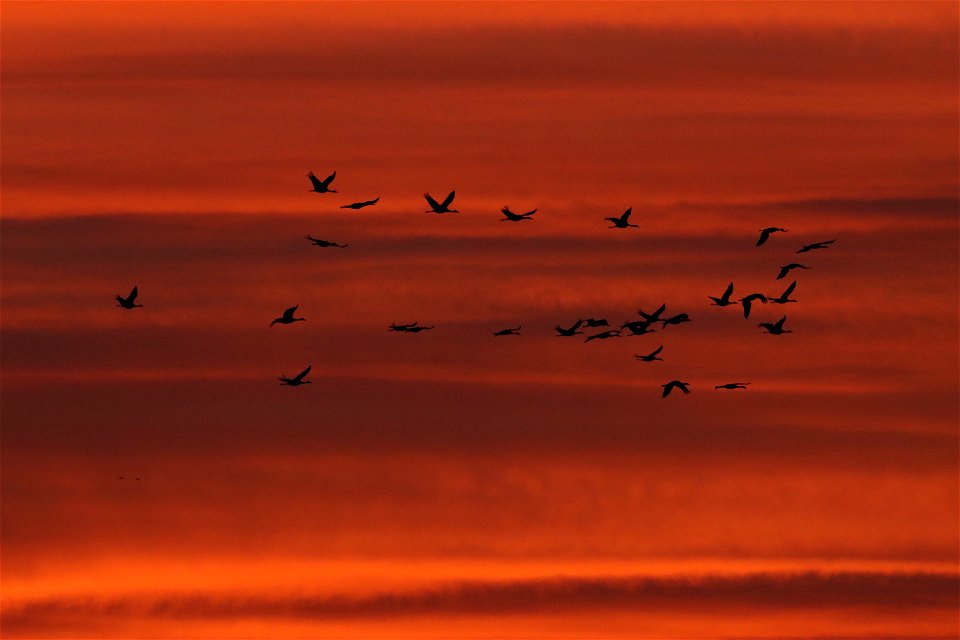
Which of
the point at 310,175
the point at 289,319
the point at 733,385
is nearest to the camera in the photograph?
the point at 310,175

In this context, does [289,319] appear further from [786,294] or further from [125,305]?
[786,294]

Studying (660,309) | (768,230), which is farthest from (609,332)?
(768,230)

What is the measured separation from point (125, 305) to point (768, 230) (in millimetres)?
30148

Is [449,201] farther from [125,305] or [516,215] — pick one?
[125,305]

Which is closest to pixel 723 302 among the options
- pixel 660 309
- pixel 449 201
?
pixel 660 309

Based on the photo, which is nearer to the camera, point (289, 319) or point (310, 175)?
point (310, 175)

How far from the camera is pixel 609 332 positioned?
175625 mm

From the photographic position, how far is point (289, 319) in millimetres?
162375

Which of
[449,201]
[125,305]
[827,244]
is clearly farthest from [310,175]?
[827,244]

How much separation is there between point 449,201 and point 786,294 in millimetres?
26484

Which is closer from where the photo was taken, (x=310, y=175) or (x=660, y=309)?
(x=310, y=175)

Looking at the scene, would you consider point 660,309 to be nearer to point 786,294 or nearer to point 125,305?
point 786,294

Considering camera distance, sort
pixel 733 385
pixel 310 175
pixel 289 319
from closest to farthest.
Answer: pixel 310 175, pixel 289 319, pixel 733 385

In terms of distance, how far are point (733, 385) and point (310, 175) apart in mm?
31721
